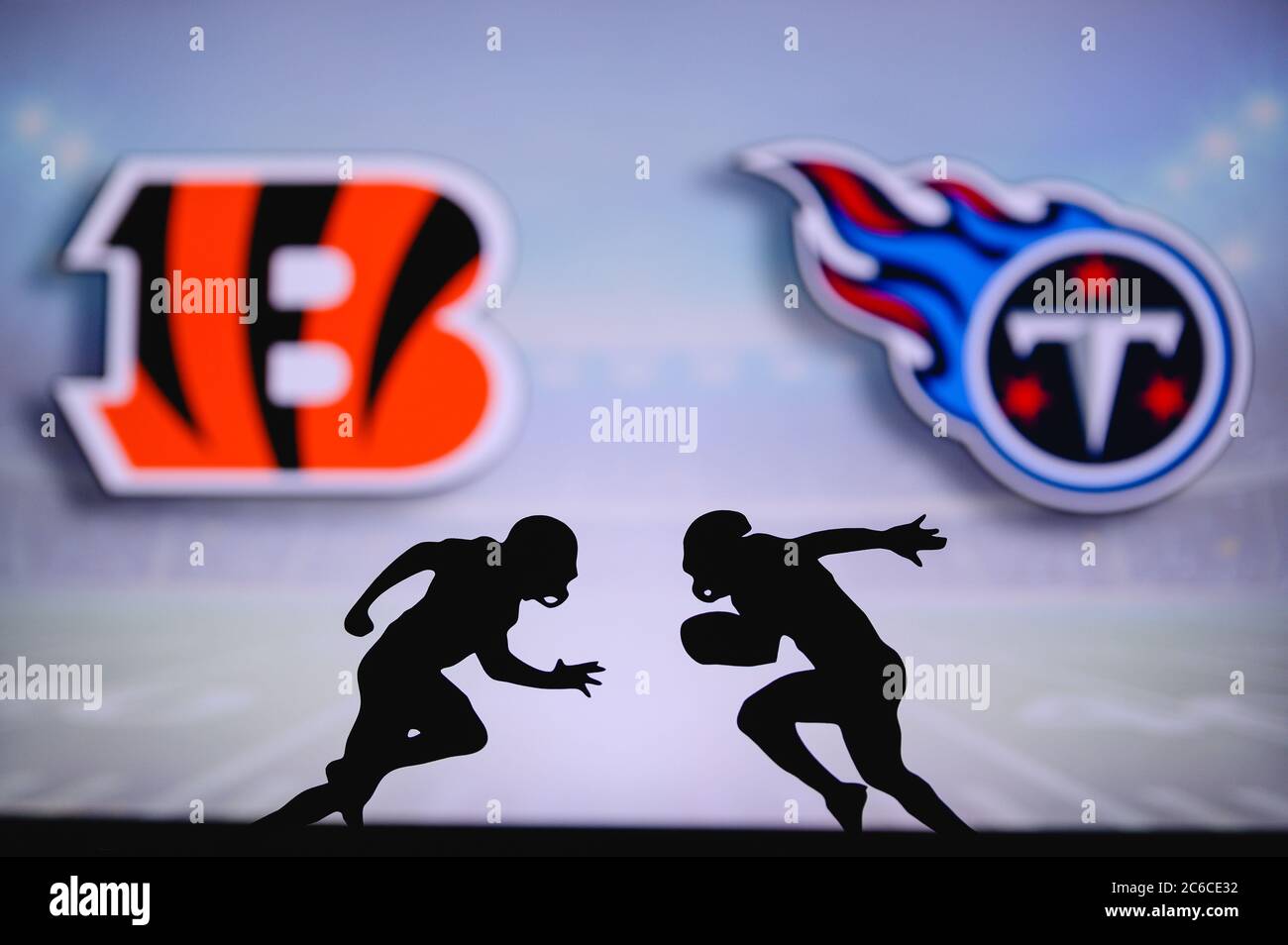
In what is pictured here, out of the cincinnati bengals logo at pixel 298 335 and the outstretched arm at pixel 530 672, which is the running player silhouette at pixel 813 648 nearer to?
the outstretched arm at pixel 530 672

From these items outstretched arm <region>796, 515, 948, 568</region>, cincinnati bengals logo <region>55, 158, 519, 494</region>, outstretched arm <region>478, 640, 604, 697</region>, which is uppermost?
cincinnati bengals logo <region>55, 158, 519, 494</region>

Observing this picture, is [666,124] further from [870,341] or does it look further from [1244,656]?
[1244,656]

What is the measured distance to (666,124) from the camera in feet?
9.23

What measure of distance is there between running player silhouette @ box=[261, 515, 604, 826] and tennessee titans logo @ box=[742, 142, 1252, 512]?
1.21 meters

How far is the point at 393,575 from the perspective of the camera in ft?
9.15

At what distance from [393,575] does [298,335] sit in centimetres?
80

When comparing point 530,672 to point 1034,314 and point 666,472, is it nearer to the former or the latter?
point 666,472

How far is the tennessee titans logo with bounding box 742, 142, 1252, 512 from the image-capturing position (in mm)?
2764

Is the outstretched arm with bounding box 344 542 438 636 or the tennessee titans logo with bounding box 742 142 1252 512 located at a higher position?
the tennessee titans logo with bounding box 742 142 1252 512

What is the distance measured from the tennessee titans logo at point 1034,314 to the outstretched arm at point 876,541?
0.93ft

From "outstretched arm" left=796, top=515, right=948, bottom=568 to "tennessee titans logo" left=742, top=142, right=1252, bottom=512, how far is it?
11.2 inches

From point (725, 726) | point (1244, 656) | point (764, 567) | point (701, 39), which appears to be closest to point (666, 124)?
point (701, 39)

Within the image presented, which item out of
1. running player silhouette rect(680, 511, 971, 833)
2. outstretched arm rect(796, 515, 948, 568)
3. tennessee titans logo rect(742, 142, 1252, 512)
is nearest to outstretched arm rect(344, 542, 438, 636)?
running player silhouette rect(680, 511, 971, 833)

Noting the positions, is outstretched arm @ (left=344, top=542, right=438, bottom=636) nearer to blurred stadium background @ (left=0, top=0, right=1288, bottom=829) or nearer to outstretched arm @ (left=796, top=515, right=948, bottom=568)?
blurred stadium background @ (left=0, top=0, right=1288, bottom=829)
